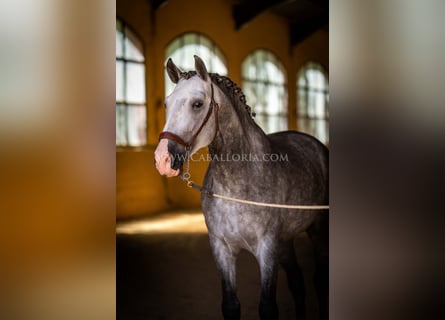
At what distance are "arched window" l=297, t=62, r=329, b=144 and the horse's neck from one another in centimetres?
769

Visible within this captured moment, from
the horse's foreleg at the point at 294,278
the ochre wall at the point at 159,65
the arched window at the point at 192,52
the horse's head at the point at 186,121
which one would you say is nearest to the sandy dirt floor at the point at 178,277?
the horse's foreleg at the point at 294,278

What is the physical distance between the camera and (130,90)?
21.0ft

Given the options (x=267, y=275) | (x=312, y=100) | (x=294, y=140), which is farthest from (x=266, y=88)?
(x=267, y=275)

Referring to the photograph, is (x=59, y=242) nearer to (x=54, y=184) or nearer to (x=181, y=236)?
(x=54, y=184)

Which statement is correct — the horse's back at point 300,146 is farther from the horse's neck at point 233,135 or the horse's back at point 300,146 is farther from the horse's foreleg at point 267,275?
the horse's foreleg at point 267,275

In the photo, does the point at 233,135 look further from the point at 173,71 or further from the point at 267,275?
the point at 267,275

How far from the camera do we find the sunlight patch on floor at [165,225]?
5817mm

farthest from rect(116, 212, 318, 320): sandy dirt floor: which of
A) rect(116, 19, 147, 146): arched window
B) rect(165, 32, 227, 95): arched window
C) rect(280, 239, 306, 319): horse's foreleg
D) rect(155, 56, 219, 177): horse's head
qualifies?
rect(165, 32, 227, 95): arched window

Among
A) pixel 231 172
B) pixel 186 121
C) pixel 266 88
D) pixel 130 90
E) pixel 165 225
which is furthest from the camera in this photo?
pixel 266 88

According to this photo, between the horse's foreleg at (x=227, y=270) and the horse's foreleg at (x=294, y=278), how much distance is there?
2.62ft

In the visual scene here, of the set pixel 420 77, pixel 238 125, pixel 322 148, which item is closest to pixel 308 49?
pixel 322 148

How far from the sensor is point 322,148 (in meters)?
3.32

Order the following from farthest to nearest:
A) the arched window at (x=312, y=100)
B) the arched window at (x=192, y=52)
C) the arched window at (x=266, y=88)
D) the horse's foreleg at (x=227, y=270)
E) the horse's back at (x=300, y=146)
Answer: the arched window at (x=312, y=100) < the arched window at (x=266, y=88) < the arched window at (x=192, y=52) < the horse's back at (x=300, y=146) < the horse's foreleg at (x=227, y=270)

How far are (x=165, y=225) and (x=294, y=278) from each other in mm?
3067
